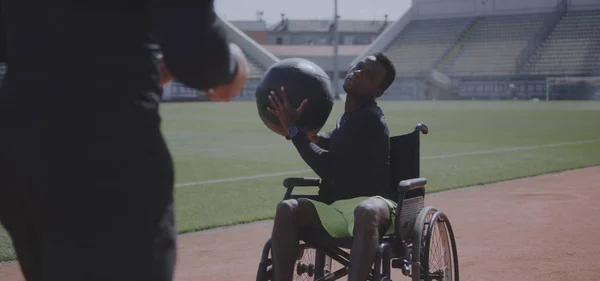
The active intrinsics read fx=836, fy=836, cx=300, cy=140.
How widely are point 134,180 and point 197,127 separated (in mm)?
21923

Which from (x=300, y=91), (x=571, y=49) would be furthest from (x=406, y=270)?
(x=571, y=49)

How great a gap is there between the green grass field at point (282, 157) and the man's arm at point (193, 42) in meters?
5.02

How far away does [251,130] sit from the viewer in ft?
73.6

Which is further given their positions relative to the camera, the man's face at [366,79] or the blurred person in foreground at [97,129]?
the man's face at [366,79]

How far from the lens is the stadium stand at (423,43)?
55.4m

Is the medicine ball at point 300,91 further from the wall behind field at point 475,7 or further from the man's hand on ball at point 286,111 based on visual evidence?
the wall behind field at point 475,7

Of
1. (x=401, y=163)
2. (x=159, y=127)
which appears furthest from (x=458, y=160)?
(x=159, y=127)

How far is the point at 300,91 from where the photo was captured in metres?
4.27

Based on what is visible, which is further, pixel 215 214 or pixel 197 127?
pixel 197 127

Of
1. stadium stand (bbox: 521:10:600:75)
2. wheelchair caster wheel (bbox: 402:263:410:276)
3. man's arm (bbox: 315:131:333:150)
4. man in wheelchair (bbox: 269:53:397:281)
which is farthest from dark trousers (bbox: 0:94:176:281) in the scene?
stadium stand (bbox: 521:10:600:75)

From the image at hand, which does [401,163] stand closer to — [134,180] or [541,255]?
[541,255]

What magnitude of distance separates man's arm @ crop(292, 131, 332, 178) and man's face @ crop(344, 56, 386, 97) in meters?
0.41

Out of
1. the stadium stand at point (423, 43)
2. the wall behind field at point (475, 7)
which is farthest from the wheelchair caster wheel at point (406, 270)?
the wall behind field at point (475, 7)

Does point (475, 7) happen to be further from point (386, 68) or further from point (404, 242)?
point (404, 242)
